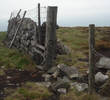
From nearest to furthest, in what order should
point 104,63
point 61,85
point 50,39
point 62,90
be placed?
point 62,90 → point 61,85 → point 104,63 → point 50,39

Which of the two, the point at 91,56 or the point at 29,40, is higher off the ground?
the point at 91,56

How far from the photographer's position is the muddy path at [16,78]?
8.73 meters

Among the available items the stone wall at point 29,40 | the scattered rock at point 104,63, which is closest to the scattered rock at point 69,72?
the scattered rock at point 104,63

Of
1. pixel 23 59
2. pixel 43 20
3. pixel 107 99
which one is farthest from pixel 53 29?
pixel 107 99

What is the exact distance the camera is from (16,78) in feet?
31.7

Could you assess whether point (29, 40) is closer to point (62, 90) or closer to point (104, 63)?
point (104, 63)

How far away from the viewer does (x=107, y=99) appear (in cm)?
642

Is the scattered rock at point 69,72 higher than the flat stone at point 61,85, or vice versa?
the scattered rock at point 69,72

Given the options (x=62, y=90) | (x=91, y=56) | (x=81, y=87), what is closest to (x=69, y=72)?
(x=62, y=90)

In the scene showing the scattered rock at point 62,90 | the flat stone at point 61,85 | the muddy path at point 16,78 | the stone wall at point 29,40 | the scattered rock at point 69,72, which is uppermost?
the stone wall at point 29,40

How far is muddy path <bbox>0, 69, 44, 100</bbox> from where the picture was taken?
8727mm

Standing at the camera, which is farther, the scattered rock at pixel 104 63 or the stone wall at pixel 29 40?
the stone wall at pixel 29 40

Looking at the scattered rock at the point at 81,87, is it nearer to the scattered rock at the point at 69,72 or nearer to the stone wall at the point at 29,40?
the scattered rock at the point at 69,72

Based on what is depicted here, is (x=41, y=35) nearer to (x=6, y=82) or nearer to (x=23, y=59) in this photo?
(x=23, y=59)
